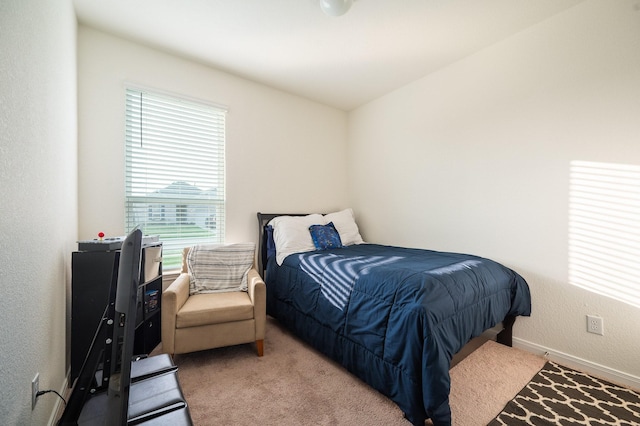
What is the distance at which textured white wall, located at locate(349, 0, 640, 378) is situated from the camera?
6.14 feet

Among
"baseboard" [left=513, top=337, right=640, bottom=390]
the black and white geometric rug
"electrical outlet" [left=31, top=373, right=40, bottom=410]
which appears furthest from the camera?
"baseboard" [left=513, top=337, right=640, bottom=390]

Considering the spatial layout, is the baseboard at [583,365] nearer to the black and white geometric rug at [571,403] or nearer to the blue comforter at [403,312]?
the black and white geometric rug at [571,403]

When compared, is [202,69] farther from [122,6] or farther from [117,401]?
[117,401]

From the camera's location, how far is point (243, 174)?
10.1 feet

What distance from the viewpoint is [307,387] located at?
1.76 m

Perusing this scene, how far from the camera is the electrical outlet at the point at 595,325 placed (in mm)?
1913

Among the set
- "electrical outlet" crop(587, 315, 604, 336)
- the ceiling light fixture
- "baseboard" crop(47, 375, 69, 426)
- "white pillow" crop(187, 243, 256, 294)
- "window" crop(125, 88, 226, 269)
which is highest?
the ceiling light fixture

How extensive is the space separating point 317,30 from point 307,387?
2.74m

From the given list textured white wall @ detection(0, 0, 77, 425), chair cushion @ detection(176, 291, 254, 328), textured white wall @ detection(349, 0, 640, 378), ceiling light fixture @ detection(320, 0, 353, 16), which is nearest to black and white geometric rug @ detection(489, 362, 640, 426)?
textured white wall @ detection(349, 0, 640, 378)

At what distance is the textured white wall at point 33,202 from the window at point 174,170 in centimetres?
68

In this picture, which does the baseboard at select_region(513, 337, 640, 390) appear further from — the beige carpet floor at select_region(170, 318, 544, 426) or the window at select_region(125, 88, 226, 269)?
the window at select_region(125, 88, 226, 269)

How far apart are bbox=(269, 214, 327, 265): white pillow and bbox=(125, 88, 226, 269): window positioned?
63 cm

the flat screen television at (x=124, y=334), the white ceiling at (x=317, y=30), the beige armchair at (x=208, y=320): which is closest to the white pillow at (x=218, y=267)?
the beige armchair at (x=208, y=320)

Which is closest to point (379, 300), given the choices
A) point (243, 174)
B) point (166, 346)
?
point (166, 346)
